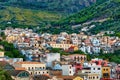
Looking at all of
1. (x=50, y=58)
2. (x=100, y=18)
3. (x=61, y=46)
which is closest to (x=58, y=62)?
(x=50, y=58)

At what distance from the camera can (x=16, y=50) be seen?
308 feet

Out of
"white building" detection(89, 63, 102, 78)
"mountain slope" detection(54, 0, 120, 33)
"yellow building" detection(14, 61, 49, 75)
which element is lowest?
"white building" detection(89, 63, 102, 78)

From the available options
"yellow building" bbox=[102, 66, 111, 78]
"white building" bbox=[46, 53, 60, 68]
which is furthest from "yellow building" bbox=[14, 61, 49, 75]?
"yellow building" bbox=[102, 66, 111, 78]

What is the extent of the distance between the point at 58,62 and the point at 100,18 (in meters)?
99.1

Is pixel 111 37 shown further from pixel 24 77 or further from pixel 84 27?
pixel 24 77

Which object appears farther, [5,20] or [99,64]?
[5,20]

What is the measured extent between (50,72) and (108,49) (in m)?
41.7

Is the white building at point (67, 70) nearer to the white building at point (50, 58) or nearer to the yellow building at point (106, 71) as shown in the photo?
the yellow building at point (106, 71)

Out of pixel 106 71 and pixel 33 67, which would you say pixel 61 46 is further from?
pixel 33 67

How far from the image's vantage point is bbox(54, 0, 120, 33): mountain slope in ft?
541

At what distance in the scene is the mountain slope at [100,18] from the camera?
16475 centimetres

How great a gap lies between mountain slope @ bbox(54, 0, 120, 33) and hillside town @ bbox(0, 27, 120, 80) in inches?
1533

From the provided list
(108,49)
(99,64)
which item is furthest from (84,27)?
(99,64)

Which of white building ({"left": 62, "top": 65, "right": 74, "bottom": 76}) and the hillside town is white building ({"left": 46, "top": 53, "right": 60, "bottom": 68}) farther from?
white building ({"left": 62, "top": 65, "right": 74, "bottom": 76})
